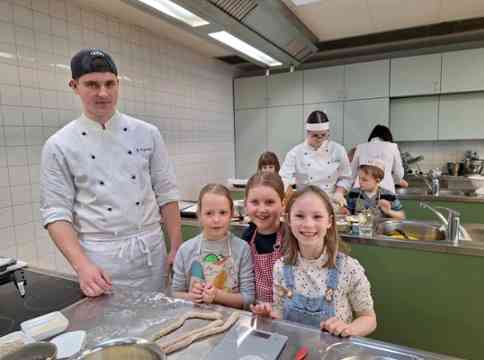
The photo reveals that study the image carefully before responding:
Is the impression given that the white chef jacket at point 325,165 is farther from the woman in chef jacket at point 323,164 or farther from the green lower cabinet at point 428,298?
the green lower cabinet at point 428,298

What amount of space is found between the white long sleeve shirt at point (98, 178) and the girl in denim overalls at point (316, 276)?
1.85 feet

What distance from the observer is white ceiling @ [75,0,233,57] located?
223 cm

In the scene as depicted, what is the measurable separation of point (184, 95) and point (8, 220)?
76.4 inches

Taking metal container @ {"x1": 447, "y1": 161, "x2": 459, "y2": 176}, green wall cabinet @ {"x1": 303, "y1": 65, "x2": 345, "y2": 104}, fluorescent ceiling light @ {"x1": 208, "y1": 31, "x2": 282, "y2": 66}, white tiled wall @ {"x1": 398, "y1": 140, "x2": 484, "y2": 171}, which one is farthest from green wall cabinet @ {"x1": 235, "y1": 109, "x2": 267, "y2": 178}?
metal container @ {"x1": 447, "y1": 161, "x2": 459, "y2": 176}

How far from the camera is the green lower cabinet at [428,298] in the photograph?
1.39 m

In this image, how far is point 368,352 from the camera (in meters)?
0.65

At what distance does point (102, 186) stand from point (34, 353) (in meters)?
0.62

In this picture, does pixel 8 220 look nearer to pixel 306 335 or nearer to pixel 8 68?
pixel 8 68

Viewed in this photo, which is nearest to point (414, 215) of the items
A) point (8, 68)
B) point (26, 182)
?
point (26, 182)

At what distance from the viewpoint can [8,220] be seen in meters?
1.86

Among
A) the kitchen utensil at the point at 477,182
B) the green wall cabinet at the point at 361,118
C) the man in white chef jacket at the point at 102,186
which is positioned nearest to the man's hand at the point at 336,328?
the man in white chef jacket at the point at 102,186

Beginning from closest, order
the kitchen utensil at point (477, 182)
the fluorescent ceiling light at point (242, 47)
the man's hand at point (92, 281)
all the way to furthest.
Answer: the man's hand at point (92, 281) < the fluorescent ceiling light at point (242, 47) < the kitchen utensil at point (477, 182)

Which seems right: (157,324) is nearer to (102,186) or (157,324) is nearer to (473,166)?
(102,186)

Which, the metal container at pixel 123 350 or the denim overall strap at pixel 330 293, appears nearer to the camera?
the metal container at pixel 123 350
